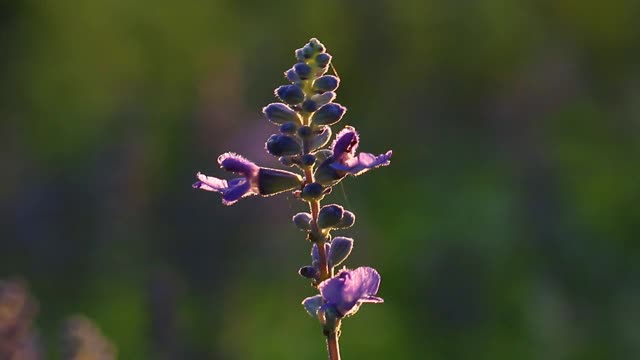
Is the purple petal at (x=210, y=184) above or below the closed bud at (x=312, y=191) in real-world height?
above

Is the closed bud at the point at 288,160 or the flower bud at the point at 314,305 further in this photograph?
the closed bud at the point at 288,160

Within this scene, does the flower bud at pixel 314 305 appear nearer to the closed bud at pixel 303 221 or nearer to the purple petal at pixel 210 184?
the closed bud at pixel 303 221

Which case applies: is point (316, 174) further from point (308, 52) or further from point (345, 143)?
point (308, 52)

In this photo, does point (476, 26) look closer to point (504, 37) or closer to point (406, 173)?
point (504, 37)

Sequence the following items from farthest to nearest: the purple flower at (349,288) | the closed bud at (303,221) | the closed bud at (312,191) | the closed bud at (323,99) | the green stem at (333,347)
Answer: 1. the closed bud at (323,99)
2. the closed bud at (303,221)
3. the closed bud at (312,191)
4. the purple flower at (349,288)
5. the green stem at (333,347)

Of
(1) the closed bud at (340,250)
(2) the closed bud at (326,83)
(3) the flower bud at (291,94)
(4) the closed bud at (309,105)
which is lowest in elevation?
(1) the closed bud at (340,250)

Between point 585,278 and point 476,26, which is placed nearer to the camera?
point 585,278

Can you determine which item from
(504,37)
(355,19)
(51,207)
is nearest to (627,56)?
(504,37)

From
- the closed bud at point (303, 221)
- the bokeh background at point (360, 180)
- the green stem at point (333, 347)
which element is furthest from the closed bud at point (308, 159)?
the bokeh background at point (360, 180)
